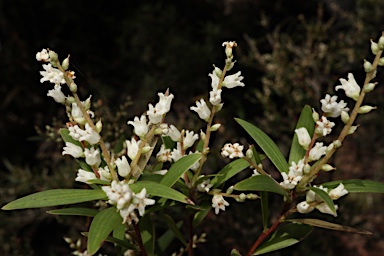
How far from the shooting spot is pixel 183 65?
9.31 ft

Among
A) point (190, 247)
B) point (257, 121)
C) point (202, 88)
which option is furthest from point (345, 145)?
point (190, 247)

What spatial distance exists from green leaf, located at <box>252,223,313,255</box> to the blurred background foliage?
121 cm

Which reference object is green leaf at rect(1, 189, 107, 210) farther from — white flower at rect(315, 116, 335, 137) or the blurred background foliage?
the blurred background foliage

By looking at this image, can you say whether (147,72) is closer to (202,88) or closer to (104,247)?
(202,88)

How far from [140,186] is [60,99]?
0.25 metres

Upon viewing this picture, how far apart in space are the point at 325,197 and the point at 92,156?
0.44 metres

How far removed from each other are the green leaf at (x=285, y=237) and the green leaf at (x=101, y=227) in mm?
333

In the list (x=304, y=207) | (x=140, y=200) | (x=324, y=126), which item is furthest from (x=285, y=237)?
Answer: (x=140, y=200)

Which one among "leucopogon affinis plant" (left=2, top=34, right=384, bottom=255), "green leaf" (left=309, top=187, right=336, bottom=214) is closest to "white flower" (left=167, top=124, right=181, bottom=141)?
"leucopogon affinis plant" (left=2, top=34, right=384, bottom=255)

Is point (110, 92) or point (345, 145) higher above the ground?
point (110, 92)

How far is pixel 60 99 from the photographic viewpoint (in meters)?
1.09

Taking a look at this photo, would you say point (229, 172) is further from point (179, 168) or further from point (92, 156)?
point (92, 156)

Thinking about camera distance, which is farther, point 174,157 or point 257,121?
point 257,121

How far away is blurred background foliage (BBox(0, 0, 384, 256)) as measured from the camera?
256cm
